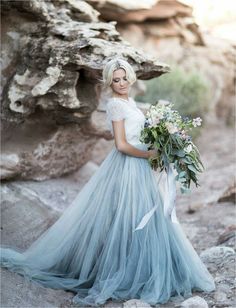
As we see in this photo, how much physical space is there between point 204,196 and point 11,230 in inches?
135

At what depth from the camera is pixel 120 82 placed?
156 inches

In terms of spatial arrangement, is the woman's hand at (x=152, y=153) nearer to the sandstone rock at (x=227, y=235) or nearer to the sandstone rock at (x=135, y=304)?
the sandstone rock at (x=135, y=304)

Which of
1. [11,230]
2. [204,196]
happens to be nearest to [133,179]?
[11,230]

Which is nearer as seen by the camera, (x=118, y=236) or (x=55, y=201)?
(x=118, y=236)

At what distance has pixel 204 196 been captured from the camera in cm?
745

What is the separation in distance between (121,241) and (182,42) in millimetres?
8012

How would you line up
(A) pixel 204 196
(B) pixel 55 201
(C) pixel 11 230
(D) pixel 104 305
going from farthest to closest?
(A) pixel 204 196
(B) pixel 55 201
(C) pixel 11 230
(D) pixel 104 305

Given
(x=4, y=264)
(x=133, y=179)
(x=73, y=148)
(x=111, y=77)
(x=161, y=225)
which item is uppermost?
(x=111, y=77)

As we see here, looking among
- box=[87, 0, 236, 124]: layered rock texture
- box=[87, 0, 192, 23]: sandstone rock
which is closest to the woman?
box=[87, 0, 192, 23]: sandstone rock

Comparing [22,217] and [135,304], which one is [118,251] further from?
[22,217]

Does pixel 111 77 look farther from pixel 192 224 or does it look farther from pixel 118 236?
pixel 192 224

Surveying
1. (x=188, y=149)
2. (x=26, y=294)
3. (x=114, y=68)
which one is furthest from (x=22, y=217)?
(x=188, y=149)

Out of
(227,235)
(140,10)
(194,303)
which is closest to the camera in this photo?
(194,303)

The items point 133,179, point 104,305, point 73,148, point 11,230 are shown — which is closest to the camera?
point 104,305
